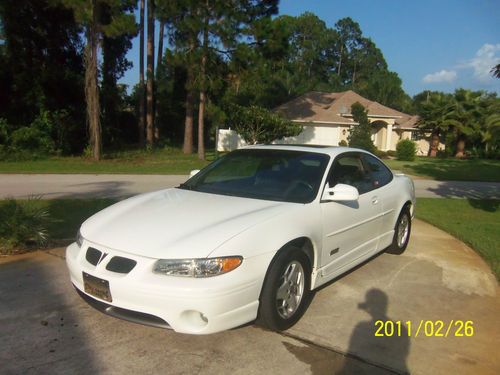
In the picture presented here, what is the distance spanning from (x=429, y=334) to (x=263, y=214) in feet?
5.66

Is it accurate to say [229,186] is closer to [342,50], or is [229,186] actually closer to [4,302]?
[4,302]

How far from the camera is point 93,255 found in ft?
11.2

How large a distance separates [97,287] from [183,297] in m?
0.73

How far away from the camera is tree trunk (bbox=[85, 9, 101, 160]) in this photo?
64.1ft

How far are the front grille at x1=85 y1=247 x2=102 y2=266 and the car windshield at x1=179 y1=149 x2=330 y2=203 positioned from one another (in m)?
1.37

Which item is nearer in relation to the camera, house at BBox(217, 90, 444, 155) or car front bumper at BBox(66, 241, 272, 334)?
car front bumper at BBox(66, 241, 272, 334)

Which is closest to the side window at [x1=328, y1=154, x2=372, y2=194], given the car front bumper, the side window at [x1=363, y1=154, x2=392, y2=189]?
the side window at [x1=363, y1=154, x2=392, y2=189]

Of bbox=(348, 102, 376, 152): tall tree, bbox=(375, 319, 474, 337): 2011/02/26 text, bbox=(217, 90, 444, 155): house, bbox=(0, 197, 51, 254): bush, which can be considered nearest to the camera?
bbox=(375, 319, 474, 337): 2011/02/26 text

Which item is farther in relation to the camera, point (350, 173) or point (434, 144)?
point (434, 144)

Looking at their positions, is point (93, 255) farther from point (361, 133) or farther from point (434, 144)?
point (434, 144)

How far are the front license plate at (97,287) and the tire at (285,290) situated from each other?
1126 mm

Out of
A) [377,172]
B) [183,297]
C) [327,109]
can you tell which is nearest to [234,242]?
[183,297]

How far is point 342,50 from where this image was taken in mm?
74562

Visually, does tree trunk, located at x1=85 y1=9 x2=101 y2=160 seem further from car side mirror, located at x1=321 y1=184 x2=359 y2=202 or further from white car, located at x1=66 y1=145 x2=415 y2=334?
car side mirror, located at x1=321 y1=184 x2=359 y2=202
